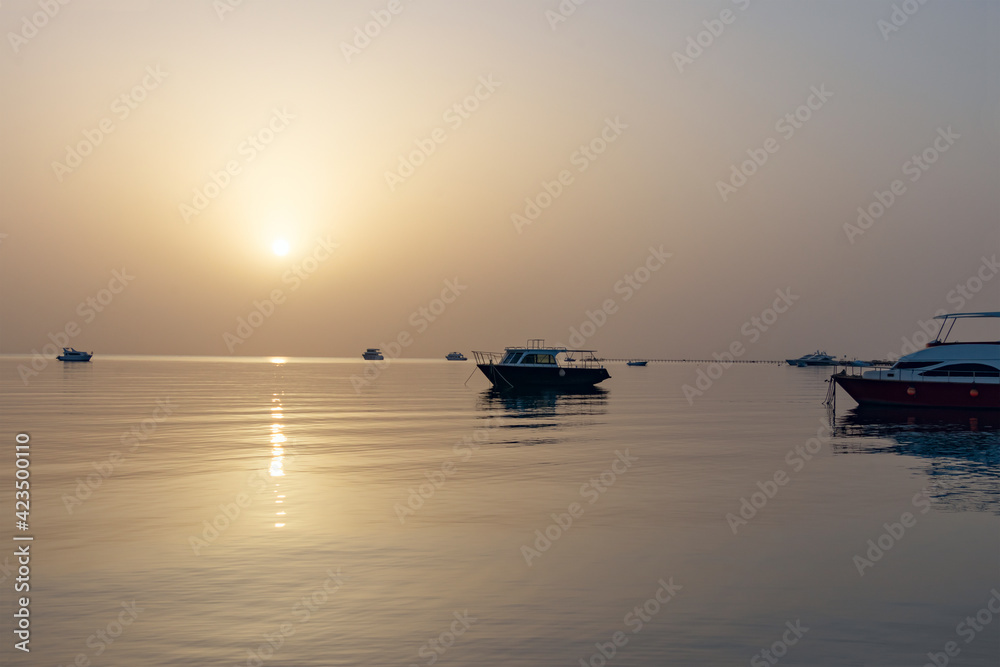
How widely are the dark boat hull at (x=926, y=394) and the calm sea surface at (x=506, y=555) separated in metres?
22.5

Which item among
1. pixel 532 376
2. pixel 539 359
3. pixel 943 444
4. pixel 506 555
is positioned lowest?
pixel 506 555

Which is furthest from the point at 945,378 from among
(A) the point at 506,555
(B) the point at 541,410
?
(A) the point at 506,555

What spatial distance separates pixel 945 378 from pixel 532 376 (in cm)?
4165

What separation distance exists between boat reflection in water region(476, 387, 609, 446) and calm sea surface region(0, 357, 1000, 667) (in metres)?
6.92

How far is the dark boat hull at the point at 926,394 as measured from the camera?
56875 mm

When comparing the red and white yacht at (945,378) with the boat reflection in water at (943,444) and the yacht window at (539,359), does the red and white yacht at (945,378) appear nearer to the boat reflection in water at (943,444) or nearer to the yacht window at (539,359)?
the boat reflection in water at (943,444)

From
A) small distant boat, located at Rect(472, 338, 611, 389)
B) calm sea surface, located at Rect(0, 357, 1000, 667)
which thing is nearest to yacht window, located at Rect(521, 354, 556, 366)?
small distant boat, located at Rect(472, 338, 611, 389)

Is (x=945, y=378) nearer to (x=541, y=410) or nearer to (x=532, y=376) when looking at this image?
(x=541, y=410)

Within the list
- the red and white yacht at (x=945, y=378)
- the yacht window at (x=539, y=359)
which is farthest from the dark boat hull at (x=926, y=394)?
the yacht window at (x=539, y=359)

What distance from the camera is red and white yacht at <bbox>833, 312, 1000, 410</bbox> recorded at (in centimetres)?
5722

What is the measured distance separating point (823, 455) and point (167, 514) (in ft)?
87.5

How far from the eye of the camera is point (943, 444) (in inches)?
1569

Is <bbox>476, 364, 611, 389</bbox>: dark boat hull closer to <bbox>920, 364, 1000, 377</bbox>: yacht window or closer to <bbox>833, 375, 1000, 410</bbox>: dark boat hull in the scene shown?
<bbox>833, 375, 1000, 410</bbox>: dark boat hull

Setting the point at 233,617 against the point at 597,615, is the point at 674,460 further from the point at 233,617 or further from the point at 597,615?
the point at 233,617
